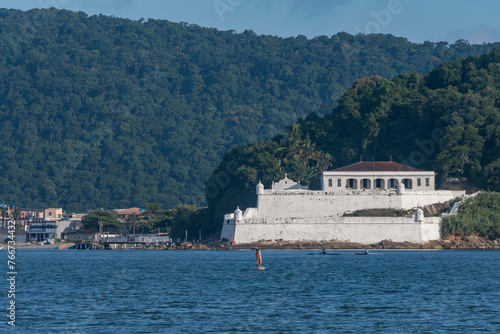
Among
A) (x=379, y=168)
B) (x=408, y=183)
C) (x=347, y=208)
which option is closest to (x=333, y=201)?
(x=347, y=208)

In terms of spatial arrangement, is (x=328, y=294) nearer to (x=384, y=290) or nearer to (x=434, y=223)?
(x=384, y=290)

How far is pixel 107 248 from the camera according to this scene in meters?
129

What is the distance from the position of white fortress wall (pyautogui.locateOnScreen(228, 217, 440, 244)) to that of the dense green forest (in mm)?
14044

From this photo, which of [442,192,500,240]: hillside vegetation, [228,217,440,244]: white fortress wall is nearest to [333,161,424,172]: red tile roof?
[442,192,500,240]: hillside vegetation

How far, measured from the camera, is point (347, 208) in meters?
96.3

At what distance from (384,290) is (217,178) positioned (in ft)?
245

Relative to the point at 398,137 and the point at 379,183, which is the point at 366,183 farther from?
the point at 398,137

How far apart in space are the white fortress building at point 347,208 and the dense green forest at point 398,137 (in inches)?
262

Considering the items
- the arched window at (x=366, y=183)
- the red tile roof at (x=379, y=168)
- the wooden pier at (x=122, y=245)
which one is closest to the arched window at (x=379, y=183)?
the arched window at (x=366, y=183)

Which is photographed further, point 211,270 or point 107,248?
point 107,248

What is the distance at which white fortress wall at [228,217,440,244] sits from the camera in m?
90.5

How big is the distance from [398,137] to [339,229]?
27.4 meters

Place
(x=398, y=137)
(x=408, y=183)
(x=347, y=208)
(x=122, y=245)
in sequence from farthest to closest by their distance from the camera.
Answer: (x=122, y=245) < (x=398, y=137) < (x=408, y=183) < (x=347, y=208)

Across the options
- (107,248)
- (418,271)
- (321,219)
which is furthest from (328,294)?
(107,248)
